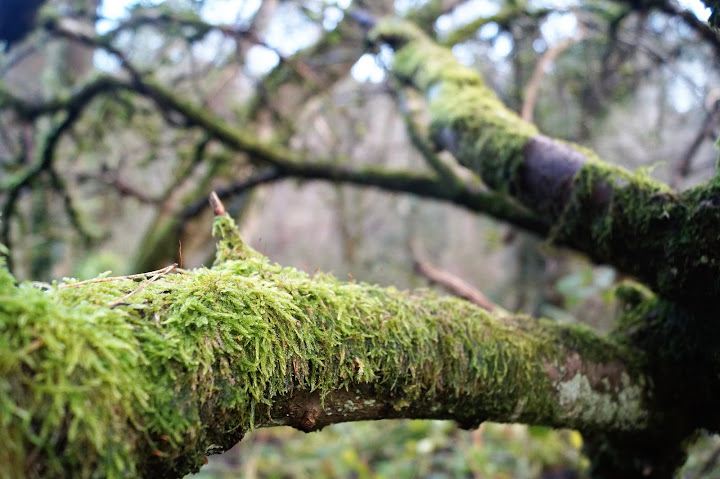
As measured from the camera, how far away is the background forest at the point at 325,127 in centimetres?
426

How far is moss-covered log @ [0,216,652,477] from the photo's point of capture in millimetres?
795

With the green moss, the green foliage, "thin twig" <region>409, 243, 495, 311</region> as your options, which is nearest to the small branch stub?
the green moss

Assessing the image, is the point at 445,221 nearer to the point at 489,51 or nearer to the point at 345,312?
the point at 489,51

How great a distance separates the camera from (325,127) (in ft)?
19.9

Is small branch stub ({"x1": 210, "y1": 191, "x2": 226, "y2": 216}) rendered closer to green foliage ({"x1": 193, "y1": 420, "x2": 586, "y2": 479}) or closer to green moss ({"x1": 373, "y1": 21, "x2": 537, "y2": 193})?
green moss ({"x1": 373, "y1": 21, "x2": 537, "y2": 193})

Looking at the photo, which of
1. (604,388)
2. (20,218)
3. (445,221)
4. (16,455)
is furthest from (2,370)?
(445,221)

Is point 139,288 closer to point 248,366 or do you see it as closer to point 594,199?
point 248,366

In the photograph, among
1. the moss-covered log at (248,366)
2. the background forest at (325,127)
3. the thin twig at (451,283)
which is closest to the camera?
the moss-covered log at (248,366)

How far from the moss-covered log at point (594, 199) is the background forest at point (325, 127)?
3.88 ft

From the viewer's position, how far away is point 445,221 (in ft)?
48.5

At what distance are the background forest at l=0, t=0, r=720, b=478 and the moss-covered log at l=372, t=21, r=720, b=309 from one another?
1.18 metres

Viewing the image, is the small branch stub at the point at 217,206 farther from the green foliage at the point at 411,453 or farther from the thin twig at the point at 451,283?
the green foliage at the point at 411,453

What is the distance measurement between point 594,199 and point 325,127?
4716 millimetres

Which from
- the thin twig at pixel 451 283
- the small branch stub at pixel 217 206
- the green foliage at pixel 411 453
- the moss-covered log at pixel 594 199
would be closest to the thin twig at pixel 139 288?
the small branch stub at pixel 217 206
